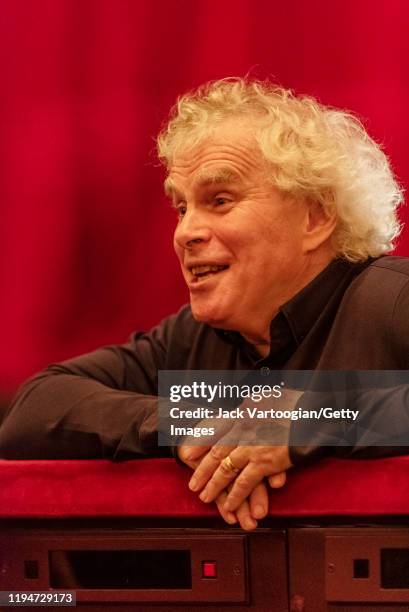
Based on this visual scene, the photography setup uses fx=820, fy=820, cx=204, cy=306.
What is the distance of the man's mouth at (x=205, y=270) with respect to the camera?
1.23m

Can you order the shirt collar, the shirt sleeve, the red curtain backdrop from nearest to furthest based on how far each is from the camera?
the shirt sleeve < the shirt collar < the red curtain backdrop

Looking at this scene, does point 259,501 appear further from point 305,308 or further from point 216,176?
point 216,176

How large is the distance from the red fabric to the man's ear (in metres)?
0.46

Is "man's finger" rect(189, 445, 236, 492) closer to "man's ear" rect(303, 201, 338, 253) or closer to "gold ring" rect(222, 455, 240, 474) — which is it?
"gold ring" rect(222, 455, 240, 474)

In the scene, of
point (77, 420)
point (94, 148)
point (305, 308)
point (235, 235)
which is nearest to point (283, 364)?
point (305, 308)

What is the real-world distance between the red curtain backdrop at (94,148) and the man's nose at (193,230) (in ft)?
2.11

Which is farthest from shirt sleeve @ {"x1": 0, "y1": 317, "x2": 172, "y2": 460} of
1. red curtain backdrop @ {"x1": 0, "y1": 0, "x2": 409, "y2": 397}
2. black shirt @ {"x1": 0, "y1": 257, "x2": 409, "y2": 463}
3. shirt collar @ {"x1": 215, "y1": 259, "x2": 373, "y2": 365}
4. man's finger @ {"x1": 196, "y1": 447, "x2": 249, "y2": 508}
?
red curtain backdrop @ {"x1": 0, "y1": 0, "x2": 409, "y2": 397}

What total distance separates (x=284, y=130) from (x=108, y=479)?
2.00 ft

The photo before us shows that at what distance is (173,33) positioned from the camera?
184 cm

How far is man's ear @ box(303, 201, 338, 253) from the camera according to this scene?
127cm

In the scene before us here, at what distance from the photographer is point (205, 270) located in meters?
1.23

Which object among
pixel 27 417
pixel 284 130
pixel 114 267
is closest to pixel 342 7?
pixel 284 130

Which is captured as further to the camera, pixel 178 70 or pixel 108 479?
pixel 178 70

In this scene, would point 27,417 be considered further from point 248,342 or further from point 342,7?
point 342,7
